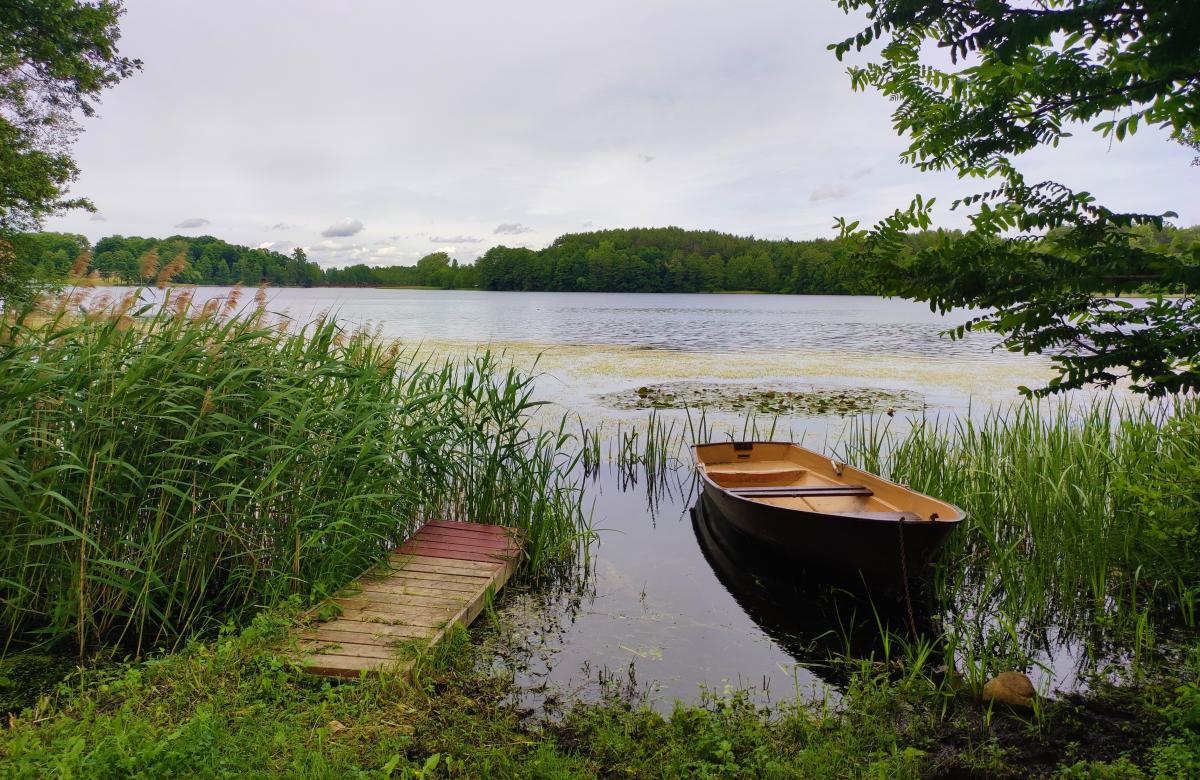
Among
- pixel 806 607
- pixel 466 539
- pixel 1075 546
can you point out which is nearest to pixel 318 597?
pixel 466 539

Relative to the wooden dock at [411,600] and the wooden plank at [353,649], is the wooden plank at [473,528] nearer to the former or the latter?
the wooden dock at [411,600]

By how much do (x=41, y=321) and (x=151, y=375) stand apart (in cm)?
104

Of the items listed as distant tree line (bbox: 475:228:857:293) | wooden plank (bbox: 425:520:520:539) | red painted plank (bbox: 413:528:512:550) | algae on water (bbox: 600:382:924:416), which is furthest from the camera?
distant tree line (bbox: 475:228:857:293)

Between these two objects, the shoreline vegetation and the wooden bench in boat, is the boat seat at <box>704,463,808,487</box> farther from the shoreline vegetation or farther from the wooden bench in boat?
the shoreline vegetation

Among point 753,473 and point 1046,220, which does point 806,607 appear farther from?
→ point 1046,220

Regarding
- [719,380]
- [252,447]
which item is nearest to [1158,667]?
[252,447]

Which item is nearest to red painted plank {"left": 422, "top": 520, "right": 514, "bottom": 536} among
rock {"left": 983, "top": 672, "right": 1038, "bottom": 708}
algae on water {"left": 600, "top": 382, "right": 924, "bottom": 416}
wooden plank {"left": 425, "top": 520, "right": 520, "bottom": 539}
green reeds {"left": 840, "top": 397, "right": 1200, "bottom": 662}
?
wooden plank {"left": 425, "top": 520, "right": 520, "bottom": 539}

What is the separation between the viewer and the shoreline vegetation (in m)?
3.16

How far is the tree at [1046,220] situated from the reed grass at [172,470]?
3.39 m

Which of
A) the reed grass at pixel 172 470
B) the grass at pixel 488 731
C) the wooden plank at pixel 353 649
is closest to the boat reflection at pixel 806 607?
the grass at pixel 488 731

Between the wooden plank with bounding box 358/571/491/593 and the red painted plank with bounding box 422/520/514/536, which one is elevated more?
the red painted plank with bounding box 422/520/514/536

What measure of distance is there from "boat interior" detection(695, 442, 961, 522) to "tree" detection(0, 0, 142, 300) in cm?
1432

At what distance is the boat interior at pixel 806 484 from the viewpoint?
562 cm

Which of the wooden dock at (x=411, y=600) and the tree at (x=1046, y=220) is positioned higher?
the tree at (x=1046, y=220)
